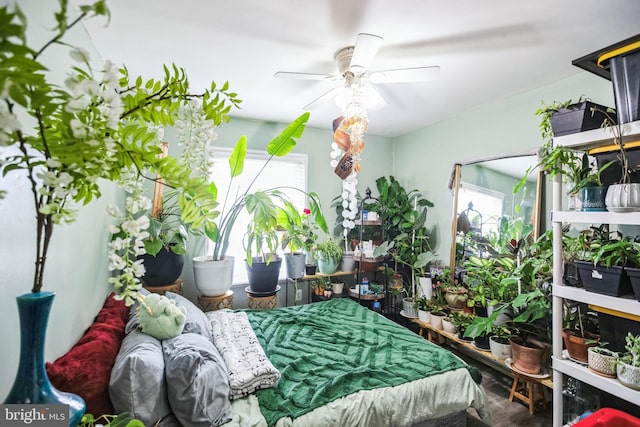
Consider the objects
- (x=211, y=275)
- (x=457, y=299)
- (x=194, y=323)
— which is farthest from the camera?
(x=457, y=299)

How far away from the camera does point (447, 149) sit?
3049mm

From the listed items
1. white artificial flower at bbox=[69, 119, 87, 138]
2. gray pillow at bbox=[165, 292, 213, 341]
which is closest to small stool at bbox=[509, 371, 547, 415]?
gray pillow at bbox=[165, 292, 213, 341]

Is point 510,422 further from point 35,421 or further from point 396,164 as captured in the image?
point 396,164

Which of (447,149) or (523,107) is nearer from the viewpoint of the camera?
(523,107)

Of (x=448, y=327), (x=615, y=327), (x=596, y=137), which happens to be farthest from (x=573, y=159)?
(x=448, y=327)

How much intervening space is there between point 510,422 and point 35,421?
8.08 ft

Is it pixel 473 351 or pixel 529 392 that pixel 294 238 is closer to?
pixel 473 351

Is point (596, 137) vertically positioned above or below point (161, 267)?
above

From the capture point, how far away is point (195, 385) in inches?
45.3

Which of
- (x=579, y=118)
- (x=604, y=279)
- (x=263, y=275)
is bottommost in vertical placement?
(x=263, y=275)

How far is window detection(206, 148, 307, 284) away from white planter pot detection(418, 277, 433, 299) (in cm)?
151

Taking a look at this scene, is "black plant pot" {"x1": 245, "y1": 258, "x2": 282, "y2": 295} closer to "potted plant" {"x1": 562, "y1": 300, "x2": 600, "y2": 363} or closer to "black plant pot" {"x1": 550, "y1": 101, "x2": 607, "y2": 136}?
"potted plant" {"x1": 562, "y1": 300, "x2": 600, "y2": 363}

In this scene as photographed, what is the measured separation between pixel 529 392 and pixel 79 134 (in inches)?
108

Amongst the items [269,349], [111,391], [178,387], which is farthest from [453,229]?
[111,391]
